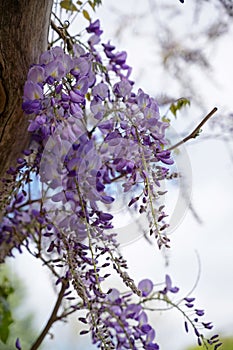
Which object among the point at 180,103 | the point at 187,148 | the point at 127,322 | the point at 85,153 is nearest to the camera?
the point at 85,153

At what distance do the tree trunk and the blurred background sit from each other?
1.32 feet

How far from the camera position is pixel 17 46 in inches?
22.8

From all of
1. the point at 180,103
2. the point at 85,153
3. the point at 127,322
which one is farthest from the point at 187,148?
the point at 85,153

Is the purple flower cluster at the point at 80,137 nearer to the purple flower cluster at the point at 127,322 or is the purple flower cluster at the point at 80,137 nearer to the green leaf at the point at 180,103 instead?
the purple flower cluster at the point at 127,322

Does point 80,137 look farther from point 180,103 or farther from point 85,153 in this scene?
point 180,103

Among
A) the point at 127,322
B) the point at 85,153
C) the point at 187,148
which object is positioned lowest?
the point at 127,322

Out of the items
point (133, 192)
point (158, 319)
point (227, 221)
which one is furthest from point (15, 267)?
point (133, 192)

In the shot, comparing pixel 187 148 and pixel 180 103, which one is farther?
pixel 187 148

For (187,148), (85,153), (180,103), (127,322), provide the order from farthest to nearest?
1. (187,148)
2. (180,103)
3. (127,322)
4. (85,153)

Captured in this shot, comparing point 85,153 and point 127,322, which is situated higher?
point 85,153

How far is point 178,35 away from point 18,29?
0.78 meters

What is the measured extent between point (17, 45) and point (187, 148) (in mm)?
706

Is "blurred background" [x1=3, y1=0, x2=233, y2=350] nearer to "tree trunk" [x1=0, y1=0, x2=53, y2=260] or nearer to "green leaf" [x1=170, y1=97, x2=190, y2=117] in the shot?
"green leaf" [x1=170, y1=97, x2=190, y2=117]

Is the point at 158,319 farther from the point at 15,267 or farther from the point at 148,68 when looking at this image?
the point at 148,68
